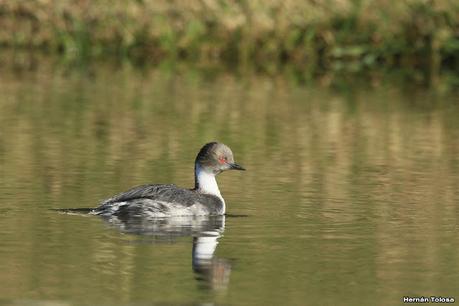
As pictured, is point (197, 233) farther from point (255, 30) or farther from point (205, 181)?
point (255, 30)

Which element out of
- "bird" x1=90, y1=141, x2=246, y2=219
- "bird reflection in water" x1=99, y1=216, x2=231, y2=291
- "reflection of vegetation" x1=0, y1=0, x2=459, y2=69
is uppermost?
"reflection of vegetation" x1=0, y1=0, x2=459, y2=69

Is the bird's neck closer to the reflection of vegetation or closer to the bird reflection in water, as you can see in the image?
the bird reflection in water

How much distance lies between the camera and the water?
32.5 ft

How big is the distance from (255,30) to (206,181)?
58.0 ft

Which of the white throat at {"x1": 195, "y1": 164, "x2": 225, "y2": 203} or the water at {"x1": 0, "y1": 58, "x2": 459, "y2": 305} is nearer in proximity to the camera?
the water at {"x1": 0, "y1": 58, "x2": 459, "y2": 305}

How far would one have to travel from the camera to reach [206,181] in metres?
13.2

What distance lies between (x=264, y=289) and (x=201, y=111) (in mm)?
12189

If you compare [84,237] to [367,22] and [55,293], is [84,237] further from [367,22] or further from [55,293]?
[367,22]

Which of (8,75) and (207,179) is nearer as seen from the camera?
(207,179)

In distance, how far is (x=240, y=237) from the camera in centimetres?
1174

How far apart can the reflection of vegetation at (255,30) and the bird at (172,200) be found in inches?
670

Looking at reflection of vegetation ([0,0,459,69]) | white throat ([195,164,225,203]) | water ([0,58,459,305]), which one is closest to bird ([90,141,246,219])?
white throat ([195,164,225,203])

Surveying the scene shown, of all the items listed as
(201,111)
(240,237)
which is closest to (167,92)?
(201,111)

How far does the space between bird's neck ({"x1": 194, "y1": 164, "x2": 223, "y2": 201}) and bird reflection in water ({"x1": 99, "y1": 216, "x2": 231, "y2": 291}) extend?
1.20 feet
